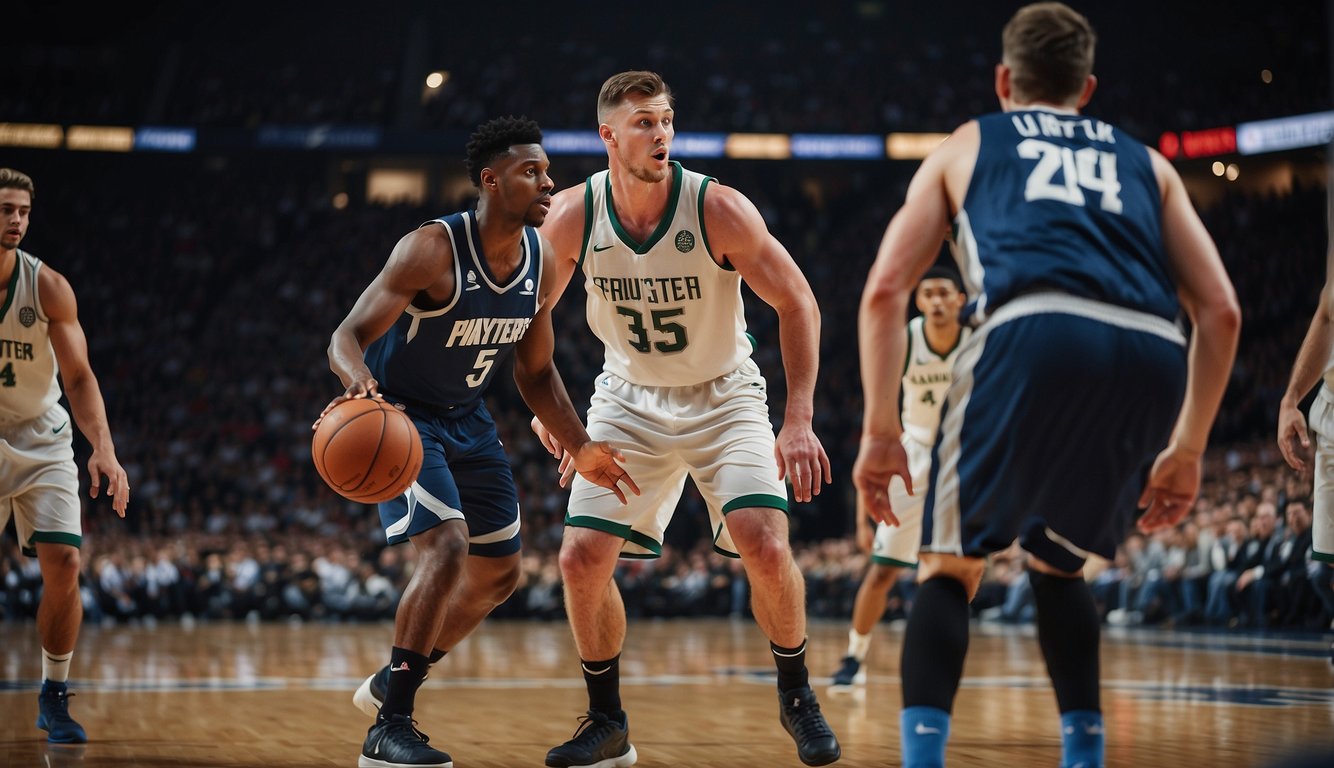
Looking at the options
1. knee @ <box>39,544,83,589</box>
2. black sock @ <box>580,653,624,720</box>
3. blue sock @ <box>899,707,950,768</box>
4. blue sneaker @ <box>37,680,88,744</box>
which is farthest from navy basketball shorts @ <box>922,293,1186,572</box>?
knee @ <box>39,544,83,589</box>

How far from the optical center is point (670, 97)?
5039mm

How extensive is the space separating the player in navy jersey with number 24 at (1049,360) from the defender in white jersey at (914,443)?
4.44 meters

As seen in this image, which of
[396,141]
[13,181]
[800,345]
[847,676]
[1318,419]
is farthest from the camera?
[396,141]

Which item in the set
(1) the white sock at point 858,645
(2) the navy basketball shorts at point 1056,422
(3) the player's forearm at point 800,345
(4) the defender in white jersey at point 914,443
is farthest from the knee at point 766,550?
(1) the white sock at point 858,645

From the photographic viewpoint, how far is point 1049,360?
9.73 feet

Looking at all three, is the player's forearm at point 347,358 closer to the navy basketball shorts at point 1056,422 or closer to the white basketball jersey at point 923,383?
the navy basketball shorts at point 1056,422

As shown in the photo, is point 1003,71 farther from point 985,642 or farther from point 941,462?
point 985,642

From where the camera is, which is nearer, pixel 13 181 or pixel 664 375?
pixel 664 375

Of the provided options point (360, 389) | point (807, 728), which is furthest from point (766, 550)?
point (360, 389)

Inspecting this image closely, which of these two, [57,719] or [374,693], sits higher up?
Result: [374,693]

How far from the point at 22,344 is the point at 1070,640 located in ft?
14.9

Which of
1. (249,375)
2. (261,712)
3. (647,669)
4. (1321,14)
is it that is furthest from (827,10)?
(261,712)

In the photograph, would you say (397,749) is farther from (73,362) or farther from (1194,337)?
(1194,337)

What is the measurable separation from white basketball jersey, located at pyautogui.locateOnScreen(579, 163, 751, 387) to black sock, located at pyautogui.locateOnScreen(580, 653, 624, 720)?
1.03 m
